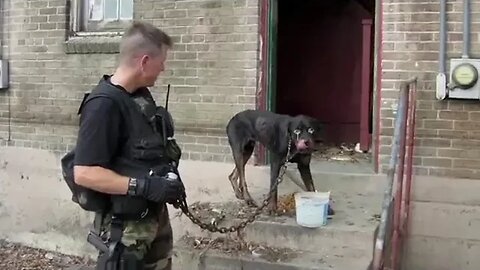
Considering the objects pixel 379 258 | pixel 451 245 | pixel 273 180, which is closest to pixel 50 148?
pixel 273 180

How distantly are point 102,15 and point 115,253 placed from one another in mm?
5084

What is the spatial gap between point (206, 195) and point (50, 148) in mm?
2191

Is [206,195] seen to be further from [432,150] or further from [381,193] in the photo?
[432,150]

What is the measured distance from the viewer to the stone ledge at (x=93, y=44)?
7.27 metres

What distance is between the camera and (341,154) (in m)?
7.67

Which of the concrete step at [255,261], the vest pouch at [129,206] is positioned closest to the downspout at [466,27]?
the concrete step at [255,261]

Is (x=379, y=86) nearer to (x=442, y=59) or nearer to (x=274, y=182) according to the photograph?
(x=442, y=59)

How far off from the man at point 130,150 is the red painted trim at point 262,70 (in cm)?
332

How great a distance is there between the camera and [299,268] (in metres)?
4.70

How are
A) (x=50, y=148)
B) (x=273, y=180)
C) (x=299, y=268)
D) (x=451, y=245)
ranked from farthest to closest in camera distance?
(x=50, y=148)
(x=451, y=245)
(x=273, y=180)
(x=299, y=268)

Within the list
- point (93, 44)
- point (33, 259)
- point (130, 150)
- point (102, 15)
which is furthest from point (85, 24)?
point (130, 150)

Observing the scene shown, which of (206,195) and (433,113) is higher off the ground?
(433,113)

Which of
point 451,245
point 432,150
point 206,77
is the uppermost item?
point 206,77

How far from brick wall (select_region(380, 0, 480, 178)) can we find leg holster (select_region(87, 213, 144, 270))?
348cm
